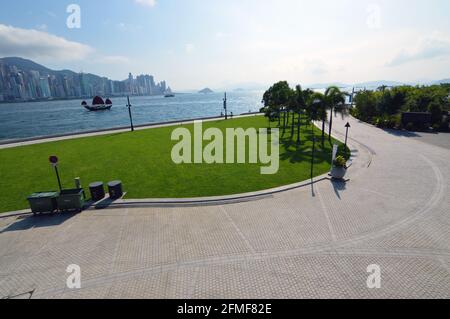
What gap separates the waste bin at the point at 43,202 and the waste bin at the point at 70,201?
244 millimetres

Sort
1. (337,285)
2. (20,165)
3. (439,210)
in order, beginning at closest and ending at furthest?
(337,285)
(439,210)
(20,165)

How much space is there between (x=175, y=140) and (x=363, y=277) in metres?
24.2

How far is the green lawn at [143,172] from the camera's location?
13273 millimetres

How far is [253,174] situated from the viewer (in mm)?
15422

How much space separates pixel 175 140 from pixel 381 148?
70.4 ft

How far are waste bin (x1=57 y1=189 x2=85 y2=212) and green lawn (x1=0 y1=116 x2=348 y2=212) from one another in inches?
89.7

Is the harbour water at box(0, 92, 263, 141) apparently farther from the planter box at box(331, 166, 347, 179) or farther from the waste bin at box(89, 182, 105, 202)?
the planter box at box(331, 166, 347, 179)

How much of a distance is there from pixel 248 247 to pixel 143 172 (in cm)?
1077

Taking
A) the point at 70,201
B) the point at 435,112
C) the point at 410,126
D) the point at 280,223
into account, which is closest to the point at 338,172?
the point at 280,223

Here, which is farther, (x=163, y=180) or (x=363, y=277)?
(x=163, y=180)

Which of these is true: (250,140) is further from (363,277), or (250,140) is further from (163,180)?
(363,277)

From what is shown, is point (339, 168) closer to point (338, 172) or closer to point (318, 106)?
point (338, 172)
